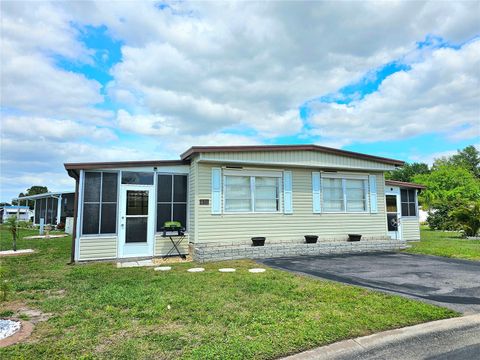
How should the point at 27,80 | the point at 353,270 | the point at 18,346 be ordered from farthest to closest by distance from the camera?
1. the point at 27,80
2. the point at 353,270
3. the point at 18,346

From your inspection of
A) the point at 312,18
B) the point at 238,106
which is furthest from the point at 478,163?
the point at 312,18

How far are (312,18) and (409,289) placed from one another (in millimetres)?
7186

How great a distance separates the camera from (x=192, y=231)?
954cm

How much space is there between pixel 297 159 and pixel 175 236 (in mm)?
4822

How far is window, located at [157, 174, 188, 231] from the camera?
9594 mm

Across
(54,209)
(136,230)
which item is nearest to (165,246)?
(136,230)

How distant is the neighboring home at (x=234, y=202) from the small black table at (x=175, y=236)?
0.18 metres

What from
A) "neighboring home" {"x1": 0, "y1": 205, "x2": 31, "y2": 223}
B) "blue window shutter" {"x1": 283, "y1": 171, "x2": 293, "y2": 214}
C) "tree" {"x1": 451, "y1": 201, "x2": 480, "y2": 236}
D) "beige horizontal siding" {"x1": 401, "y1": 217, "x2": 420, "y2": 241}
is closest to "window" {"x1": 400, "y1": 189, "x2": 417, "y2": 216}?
"beige horizontal siding" {"x1": 401, "y1": 217, "x2": 420, "y2": 241}

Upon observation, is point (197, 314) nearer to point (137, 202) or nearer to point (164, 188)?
point (137, 202)

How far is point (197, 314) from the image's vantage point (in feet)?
13.4

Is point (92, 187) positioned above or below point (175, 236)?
above

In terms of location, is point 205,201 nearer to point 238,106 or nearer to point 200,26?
point 200,26

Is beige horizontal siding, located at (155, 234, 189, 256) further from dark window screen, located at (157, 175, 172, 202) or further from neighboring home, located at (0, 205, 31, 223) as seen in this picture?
neighboring home, located at (0, 205, 31, 223)

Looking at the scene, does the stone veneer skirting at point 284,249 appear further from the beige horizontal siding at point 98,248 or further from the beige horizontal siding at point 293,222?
the beige horizontal siding at point 98,248
